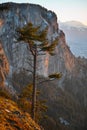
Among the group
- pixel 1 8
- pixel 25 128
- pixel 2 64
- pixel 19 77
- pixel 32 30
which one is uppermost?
pixel 1 8

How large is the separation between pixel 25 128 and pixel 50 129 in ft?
374

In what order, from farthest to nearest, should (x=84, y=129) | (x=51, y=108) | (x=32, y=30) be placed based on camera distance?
(x=51, y=108) → (x=84, y=129) → (x=32, y=30)

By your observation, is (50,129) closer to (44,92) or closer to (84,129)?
(84,129)

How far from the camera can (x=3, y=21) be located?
176m

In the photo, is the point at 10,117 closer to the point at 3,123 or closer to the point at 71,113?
the point at 3,123

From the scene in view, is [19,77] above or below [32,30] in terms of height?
below

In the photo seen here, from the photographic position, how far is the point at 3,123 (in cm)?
1531

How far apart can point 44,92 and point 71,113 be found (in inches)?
962

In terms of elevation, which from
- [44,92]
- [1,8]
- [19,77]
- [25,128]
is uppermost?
[1,8]

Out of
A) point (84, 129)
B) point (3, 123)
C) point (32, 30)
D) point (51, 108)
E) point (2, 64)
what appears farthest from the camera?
point (51, 108)

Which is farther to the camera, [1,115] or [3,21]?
[3,21]

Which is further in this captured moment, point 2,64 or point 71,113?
point 71,113

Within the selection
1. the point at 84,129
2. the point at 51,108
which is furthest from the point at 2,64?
the point at 84,129

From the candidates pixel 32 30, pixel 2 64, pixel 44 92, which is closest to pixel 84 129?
pixel 44 92
